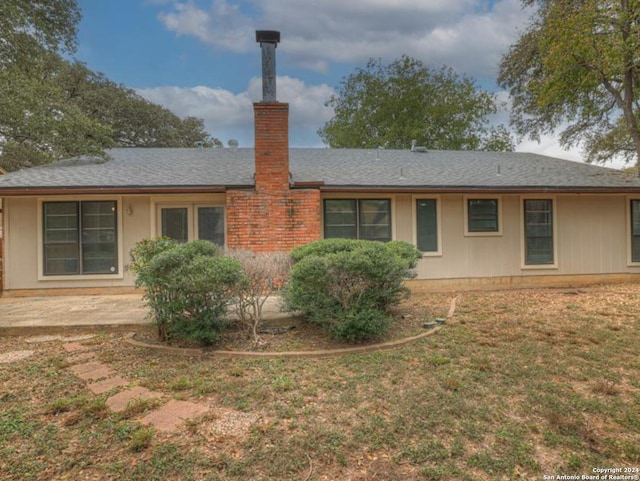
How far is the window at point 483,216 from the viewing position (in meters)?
8.04

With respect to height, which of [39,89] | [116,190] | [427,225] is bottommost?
[427,225]

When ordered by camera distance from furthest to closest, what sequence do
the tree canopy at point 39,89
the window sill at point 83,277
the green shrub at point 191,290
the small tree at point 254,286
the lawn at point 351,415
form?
1. the tree canopy at point 39,89
2. the window sill at point 83,277
3. the small tree at point 254,286
4. the green shrub at point 191,290
5. the lawn at point 351,415

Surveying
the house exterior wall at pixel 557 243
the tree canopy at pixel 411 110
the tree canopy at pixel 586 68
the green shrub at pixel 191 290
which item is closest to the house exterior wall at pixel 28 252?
the green shrub at pixel 191 290

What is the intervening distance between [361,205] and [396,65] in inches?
808

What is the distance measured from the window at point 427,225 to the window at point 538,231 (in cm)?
223

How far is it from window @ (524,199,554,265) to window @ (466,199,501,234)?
745mm

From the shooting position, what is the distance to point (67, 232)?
721cm

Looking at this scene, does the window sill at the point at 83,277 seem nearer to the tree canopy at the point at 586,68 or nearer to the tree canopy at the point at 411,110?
the tree canopy at the point at 586,68

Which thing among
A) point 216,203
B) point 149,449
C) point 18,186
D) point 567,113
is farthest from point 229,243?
point 567,113

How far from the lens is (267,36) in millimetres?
7520

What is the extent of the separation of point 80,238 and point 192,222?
90.0 inches

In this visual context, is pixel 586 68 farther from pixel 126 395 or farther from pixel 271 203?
pixel 126 395

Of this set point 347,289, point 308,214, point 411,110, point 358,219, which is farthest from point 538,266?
point 411,110

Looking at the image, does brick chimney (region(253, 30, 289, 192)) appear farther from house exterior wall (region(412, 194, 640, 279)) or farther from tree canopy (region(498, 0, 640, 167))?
tree canopy (region(498, 0, 640, 167))
